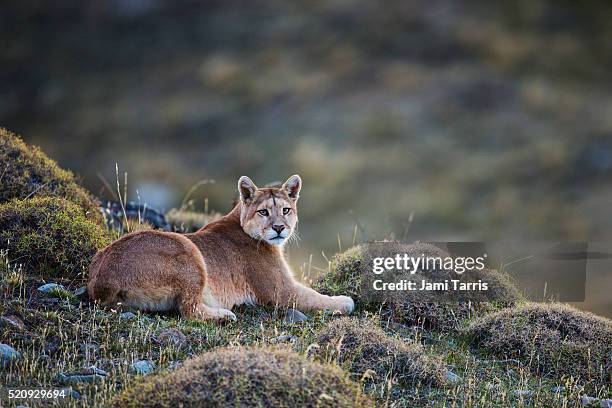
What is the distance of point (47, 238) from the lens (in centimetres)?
1352

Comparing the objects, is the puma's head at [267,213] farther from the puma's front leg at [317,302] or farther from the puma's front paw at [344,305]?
the puma's front paw at [344,305]

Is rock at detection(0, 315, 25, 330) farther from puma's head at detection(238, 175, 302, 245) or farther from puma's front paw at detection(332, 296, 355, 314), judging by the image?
puma's front paw at detection(332, 296, 355, 314)

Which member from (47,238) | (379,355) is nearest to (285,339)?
(379,355)

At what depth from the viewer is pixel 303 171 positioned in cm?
5262

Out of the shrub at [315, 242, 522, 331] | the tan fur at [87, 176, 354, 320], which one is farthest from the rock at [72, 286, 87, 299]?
the shrub at [315, 242, 522, 331]

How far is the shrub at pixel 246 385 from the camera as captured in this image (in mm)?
9266

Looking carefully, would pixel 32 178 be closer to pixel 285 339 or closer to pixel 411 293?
pixel 285 339

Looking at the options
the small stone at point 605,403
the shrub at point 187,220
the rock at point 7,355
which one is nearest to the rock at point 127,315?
the rock at point 7,355

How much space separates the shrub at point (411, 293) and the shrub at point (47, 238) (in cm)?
352

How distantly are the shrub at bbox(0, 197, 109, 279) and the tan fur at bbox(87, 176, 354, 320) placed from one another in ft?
3.96

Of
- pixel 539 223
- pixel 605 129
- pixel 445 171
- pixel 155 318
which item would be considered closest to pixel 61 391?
pixel 155 318

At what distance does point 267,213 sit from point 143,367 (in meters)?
3.74

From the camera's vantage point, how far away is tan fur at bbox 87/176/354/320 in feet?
40.1

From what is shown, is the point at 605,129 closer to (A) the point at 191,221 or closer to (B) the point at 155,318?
(A) the point at 191,221
